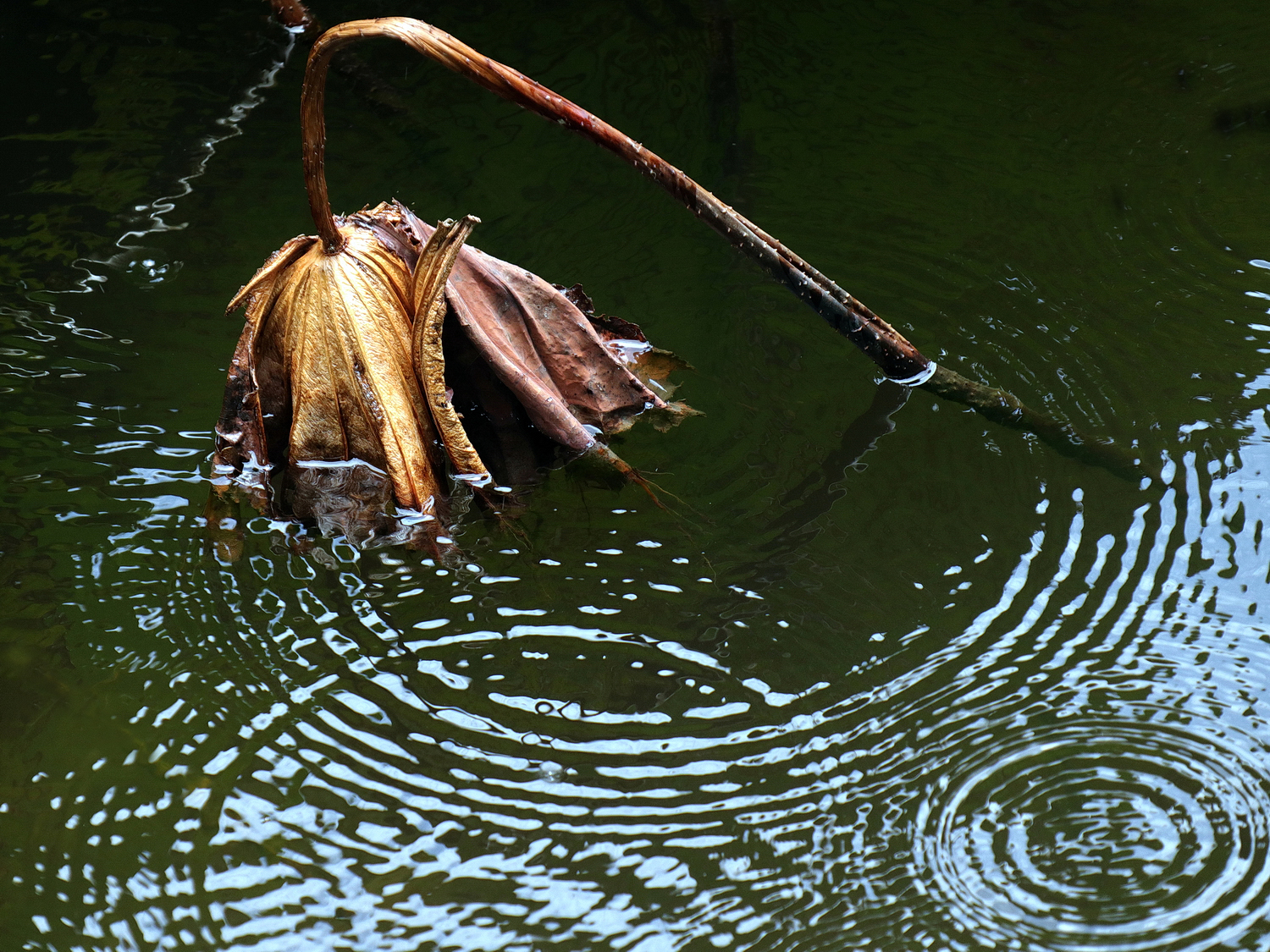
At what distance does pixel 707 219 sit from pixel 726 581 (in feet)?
1.27

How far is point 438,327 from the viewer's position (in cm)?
119

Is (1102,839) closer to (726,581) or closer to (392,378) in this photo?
(726,581)

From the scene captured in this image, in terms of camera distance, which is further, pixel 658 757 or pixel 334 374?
pixel 334 374

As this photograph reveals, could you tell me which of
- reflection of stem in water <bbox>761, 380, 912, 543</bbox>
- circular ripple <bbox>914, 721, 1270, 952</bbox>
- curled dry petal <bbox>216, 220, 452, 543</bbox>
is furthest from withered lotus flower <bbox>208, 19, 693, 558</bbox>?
circular ripple <bbox>914, 721, 1270, 952</bbox>

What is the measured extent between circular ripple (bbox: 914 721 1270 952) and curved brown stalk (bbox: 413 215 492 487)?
24.1 inches

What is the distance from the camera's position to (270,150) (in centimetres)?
189

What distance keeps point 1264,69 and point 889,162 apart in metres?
0.64

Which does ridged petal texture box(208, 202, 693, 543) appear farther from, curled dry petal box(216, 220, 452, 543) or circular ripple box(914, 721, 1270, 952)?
circular ripple box(914, 721, 1270, 952)

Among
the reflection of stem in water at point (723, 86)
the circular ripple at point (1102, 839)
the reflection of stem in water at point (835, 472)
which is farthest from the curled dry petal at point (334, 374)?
the reflection of stem in water at point (723, 86)

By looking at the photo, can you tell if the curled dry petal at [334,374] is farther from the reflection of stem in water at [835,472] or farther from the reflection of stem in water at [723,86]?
the reflection of stem in water at [723,86]

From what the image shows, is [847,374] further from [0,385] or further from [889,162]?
[0,385]

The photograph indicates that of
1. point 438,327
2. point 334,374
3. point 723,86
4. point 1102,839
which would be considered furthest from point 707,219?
point 723,86

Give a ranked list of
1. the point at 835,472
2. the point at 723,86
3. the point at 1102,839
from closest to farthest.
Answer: the point at 1102,839 → the point at 835,472 → the point at 723,86

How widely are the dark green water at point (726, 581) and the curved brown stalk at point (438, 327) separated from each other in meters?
0.11
